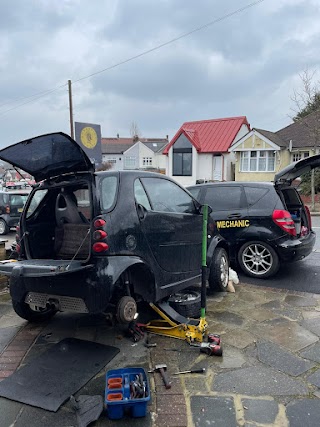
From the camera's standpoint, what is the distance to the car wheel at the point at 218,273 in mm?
5039

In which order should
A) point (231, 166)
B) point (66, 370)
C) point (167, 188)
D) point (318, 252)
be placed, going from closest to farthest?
point (66, 370) → point (167, 188) → point (318, 252) → point (231, 166)

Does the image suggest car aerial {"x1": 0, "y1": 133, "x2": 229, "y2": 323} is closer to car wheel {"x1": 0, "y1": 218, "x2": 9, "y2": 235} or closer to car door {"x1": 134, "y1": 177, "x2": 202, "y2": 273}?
car door {"x1": 134, "y1": 177, "x2": 202, "y2": 273}

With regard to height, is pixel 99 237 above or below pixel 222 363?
above

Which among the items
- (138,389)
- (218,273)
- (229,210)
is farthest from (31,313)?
(229,210)

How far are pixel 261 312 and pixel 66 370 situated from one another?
250cm

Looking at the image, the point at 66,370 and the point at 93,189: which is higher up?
the point at 93,189

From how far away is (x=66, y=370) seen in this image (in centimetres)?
308

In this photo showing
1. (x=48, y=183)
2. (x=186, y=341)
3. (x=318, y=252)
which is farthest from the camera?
(x=318, y=252)

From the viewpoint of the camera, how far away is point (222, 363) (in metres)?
3.21

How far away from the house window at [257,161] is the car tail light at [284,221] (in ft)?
75.6

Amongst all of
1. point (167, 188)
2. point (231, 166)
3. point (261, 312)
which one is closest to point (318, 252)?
point (261, 312)

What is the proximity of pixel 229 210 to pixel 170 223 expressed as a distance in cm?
259

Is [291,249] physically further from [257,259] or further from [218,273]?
[218,273]

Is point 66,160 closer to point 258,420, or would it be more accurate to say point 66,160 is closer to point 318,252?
point 258,420
